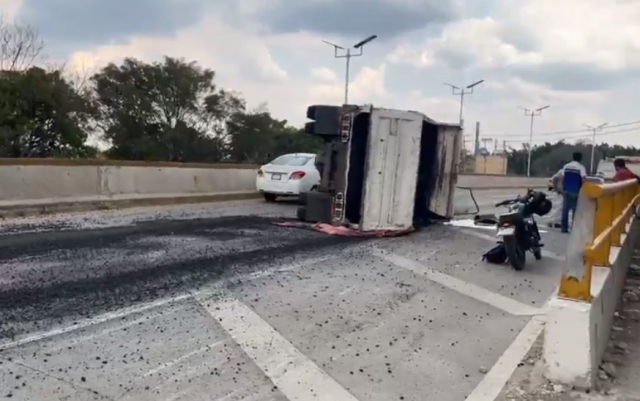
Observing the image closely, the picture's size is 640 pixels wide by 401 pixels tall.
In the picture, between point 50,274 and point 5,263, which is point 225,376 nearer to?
point 50,274

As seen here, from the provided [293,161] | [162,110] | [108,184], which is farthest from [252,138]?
[108,184]

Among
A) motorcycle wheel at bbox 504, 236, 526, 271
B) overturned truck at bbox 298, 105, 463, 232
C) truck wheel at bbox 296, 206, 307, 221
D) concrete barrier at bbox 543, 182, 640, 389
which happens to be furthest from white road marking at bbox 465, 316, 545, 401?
truck wheel at bbox 296, 206, 307, 221

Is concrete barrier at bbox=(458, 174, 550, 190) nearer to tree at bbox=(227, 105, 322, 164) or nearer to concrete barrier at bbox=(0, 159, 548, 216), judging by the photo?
tree at bbox=(227, 105, 322, 164)

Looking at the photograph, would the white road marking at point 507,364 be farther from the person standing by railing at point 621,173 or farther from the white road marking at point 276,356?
the person standing by railing at point 621,173

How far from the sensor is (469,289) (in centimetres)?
848

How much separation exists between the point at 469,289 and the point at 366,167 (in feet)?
16.9

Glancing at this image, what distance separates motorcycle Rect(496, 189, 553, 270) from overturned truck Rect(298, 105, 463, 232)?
9.80ft

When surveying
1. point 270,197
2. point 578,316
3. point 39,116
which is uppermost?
point 39,116

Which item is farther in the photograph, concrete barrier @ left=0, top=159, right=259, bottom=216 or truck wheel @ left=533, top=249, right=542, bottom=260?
concrete barrier @ left=0, top=159, right=259, bottom=216

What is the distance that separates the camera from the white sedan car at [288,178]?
19.8 meters

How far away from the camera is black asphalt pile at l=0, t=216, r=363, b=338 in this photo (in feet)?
21.4

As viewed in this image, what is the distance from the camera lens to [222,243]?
36.0 ft

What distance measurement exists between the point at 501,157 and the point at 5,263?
85.9m

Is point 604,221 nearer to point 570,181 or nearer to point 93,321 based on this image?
point 93,321
